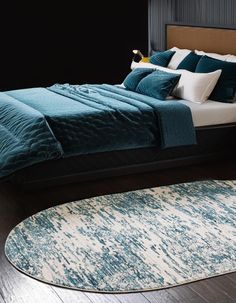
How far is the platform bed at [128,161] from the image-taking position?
4.10 meters

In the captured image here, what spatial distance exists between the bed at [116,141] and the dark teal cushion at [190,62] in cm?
63

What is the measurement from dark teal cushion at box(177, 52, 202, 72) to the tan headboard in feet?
1.02

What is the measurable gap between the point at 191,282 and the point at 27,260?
0.92 meters


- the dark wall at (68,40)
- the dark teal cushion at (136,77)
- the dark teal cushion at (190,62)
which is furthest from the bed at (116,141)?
the dark wall at (68,40)

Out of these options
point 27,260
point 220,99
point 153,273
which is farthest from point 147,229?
point 220,99

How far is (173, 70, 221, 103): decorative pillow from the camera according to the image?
188 inches

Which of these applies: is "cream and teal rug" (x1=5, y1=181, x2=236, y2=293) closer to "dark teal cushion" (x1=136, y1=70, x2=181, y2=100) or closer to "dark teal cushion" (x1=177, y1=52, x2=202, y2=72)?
"dark teal cushion" (x1=136, y1=70, x2=181, y2=100)

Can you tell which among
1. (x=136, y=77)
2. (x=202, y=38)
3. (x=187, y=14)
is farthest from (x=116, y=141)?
(x=187, y=14)

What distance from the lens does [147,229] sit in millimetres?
3391

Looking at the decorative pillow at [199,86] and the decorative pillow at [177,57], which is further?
the decorative pillow at [177,57]

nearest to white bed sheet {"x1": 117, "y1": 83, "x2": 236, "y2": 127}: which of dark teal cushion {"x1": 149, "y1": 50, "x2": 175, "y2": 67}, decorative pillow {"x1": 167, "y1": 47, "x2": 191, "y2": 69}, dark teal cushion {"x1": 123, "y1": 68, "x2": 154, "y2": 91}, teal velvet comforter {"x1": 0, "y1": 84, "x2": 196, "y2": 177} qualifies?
teal velvet comforter {"x1": 0, "y1": 84, "x2": 196, "y2": 177}

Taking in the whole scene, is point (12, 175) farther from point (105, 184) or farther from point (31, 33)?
point (31, 33)

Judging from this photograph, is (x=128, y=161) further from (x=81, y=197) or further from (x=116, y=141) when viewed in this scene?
(x=81, y=197)

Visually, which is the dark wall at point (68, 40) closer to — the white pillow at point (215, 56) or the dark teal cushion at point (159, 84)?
the white pillow at point (215, 56)
